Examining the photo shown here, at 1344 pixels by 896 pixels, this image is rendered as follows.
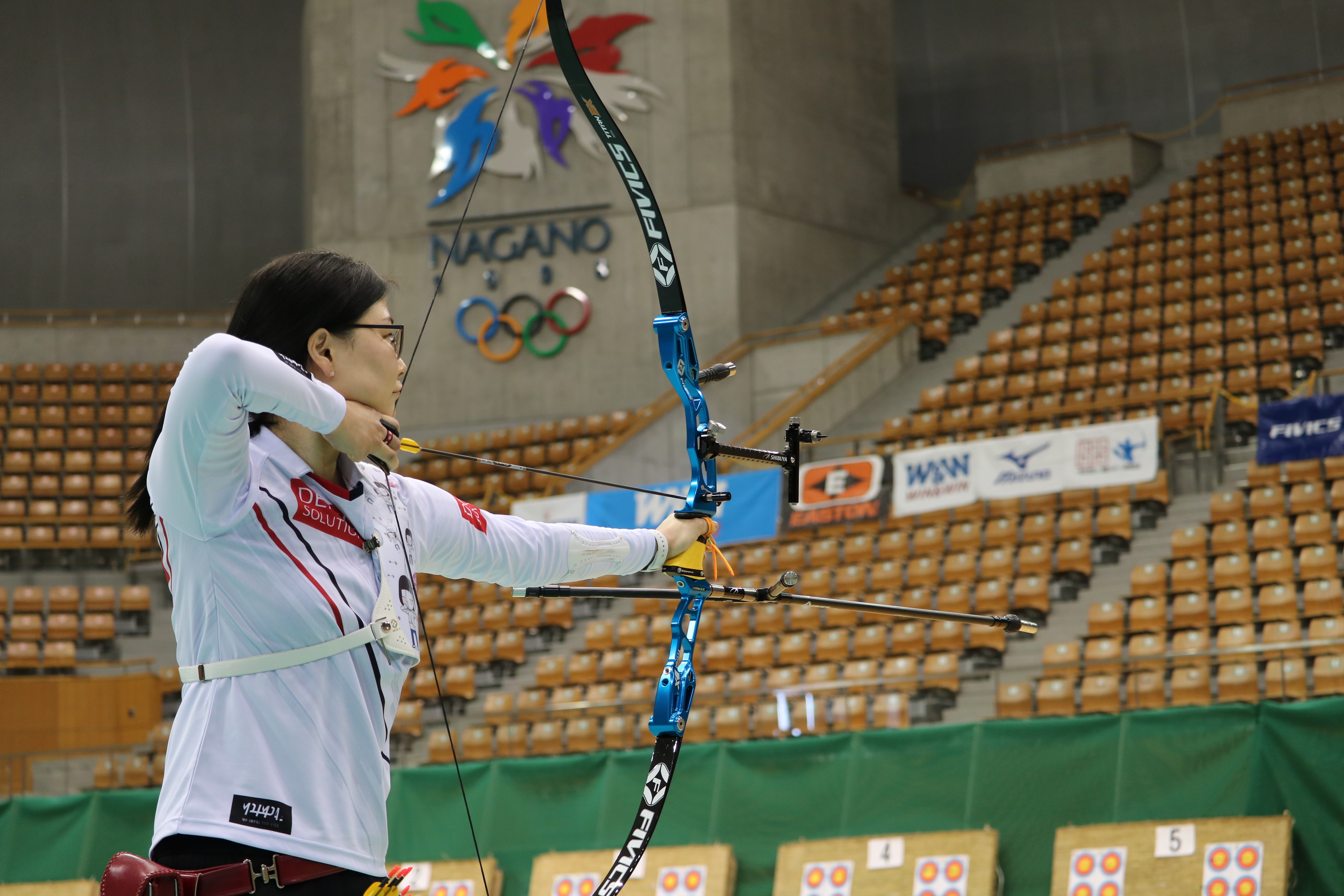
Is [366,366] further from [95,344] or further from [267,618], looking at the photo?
[95,344]

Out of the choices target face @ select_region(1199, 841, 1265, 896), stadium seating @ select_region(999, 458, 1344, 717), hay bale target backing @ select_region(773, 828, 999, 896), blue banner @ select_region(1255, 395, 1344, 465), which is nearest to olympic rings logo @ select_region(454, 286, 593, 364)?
stadium seating @ select_region(999, 458, 1344, 717)

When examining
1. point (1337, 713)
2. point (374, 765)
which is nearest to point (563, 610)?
point (1337, 713)

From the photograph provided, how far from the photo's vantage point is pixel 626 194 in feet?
67.6

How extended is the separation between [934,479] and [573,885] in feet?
17.4

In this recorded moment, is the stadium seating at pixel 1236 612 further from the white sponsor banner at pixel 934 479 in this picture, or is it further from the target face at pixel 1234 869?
the white sponsor banner at pixel 934 479

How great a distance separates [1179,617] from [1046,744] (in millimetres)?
3640

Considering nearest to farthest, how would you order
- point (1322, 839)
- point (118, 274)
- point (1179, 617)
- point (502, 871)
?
point (1322, 839), point (502, 871), point (1179, 617), point (118, 274)

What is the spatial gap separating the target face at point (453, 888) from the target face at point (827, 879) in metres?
2.20

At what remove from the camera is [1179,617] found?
11.2m

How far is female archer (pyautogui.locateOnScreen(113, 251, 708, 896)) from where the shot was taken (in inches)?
69.6

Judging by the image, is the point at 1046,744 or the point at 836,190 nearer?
the point at 1046,744

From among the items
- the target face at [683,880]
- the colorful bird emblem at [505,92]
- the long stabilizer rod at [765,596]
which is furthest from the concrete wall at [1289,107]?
the long stabilizer rod at [765,596]

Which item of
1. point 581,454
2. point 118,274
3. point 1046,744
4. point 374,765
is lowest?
point 1046,744

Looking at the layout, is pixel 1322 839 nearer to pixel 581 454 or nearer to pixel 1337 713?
pixel 1337 713
